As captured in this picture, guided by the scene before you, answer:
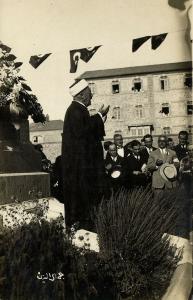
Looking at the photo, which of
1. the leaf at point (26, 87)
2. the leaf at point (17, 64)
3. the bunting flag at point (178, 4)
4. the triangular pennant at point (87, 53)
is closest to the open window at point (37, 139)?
the leaf at point (26, 87)

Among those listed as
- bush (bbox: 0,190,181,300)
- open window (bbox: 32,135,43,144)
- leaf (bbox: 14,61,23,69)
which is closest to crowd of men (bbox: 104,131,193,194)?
bush (bbox: 0,190,181,300)

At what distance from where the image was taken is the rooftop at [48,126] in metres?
3.42

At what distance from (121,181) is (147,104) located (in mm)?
586

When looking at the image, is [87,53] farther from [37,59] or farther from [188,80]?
[188,80]

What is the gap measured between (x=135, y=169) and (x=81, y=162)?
435mm

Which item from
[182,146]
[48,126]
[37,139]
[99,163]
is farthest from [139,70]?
[37,139]

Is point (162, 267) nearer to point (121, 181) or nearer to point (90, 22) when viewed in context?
point (121, 181)

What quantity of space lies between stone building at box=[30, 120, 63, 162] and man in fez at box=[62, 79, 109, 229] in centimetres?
5

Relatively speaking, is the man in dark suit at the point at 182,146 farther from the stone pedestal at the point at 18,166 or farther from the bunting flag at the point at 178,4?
the stone pedestal at the point at 18,166

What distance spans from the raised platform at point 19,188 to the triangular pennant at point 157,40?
1.30 metres

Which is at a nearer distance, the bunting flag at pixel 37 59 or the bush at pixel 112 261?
the bush at pixel 112 261

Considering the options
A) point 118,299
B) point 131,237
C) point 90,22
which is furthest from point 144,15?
point 118,299

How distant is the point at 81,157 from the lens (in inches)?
133

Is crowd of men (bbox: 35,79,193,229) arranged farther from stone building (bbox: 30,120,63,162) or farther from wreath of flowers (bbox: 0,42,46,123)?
wreath of flowers (bbox: 0,42,46,123)
